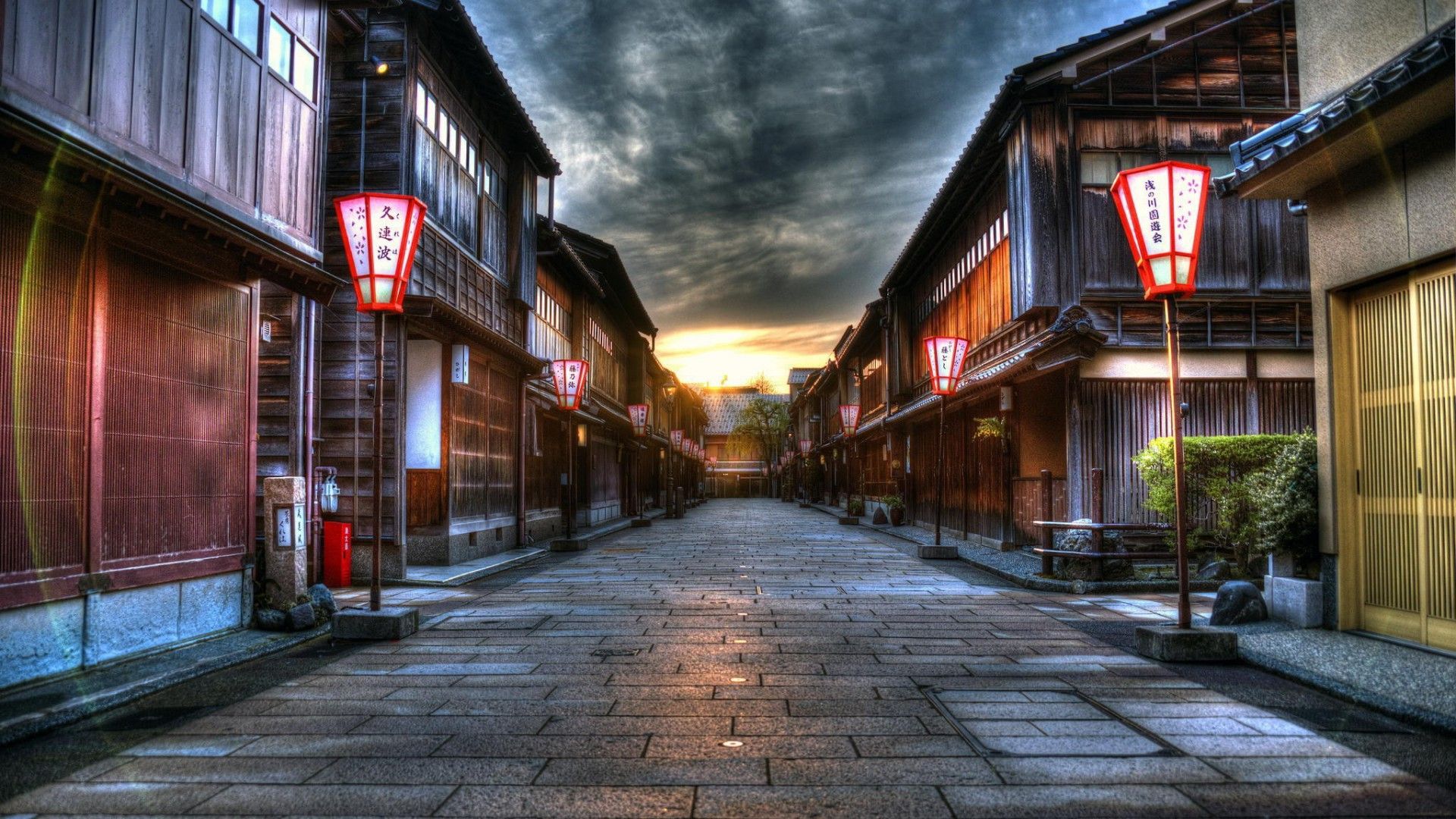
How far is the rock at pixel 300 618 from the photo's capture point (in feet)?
29.3

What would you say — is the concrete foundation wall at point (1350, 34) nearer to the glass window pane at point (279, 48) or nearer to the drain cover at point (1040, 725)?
the drain cover at point (1040, 725)

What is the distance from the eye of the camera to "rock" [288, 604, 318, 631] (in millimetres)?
8945

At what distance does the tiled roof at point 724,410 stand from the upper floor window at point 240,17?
7737 cm

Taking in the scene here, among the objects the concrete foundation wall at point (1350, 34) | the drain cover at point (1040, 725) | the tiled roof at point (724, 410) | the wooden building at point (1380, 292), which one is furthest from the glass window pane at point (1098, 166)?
the tiled roof at point (724, 410)

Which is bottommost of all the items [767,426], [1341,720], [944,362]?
[1341,720]

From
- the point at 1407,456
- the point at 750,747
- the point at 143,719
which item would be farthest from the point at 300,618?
the point at 1407,456

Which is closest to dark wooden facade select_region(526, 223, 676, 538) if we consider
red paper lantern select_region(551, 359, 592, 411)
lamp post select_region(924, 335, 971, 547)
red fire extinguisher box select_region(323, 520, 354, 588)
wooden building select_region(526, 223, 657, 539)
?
wooden building select_region(526, 223, 657, 539)

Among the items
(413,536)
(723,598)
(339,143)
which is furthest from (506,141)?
(723,598)

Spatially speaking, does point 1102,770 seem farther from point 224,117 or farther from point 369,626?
point 224,117

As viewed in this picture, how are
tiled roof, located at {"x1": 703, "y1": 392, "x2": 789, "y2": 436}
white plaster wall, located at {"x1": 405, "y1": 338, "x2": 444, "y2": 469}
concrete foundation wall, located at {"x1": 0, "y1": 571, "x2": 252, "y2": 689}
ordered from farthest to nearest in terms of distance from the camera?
tiled roof, located at {"x1": 703, "y1": 392, "x2": 789, "y2": 436}
white plaster wall, located at {"x1": 405, "y1": 338, "x2": 444, "y2": 469}
concrete foundation wall, located at {"x1": 0, "y1": 571, "x2": 252, "y2": 689}

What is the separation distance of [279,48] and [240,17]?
869 millimetres

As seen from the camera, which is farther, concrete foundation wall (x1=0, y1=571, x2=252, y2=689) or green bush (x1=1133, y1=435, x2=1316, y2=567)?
green bush (x1=1133, y1=435, x2=1316, y2=567)

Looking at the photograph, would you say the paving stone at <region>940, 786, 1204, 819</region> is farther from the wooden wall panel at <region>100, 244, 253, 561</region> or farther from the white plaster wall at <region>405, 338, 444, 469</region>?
the white plaster wall at <region>405, 338, 444, 469</region>

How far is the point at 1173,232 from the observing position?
7855mm
